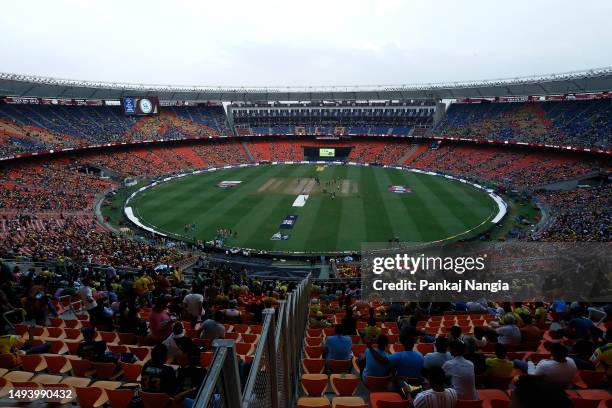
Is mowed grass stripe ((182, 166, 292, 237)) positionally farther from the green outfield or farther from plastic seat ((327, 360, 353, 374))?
plastic seat ((327, 360, 353, 374))

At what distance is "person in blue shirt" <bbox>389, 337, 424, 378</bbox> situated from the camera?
6195 millimetres

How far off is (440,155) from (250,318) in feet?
229

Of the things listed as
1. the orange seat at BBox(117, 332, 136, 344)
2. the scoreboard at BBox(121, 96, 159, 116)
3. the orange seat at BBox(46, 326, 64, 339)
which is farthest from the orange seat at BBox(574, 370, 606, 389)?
the scoreboard at BBox(121, 96, 159, 116)

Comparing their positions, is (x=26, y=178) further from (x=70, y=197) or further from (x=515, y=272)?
(x=515, y=272)

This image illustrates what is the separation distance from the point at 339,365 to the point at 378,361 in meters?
1.44

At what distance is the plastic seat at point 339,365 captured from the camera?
7.41 m

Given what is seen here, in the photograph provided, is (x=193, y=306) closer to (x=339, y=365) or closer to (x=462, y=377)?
(x=339, y=365)

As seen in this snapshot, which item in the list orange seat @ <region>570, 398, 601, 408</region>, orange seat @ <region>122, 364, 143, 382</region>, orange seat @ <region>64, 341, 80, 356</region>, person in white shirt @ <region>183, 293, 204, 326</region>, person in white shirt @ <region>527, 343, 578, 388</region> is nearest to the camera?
Answer: orange seat @ <region>570, 398, 601, 408</region>

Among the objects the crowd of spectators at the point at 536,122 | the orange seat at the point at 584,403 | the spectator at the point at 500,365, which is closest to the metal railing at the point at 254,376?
the spectator at the point at 500,365

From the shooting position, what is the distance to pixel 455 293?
54.1 feet

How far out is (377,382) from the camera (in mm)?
6234

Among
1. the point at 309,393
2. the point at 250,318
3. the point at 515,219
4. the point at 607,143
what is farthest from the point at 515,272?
the point at 607,143

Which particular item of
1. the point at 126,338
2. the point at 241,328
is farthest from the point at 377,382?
the point at 126,338

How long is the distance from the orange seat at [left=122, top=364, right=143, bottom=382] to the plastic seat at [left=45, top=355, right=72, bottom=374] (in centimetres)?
119
